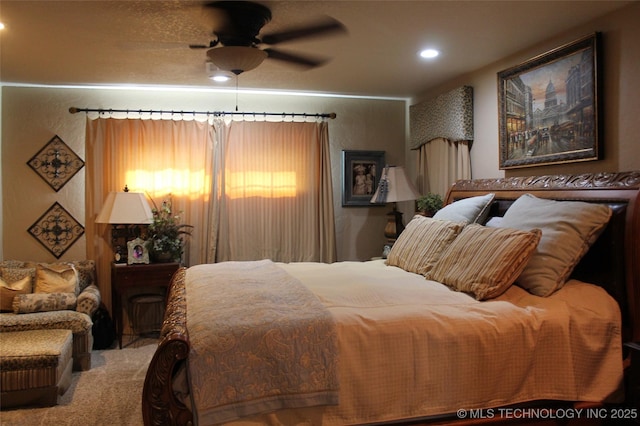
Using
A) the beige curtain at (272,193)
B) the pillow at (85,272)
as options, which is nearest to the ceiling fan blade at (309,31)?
the beige curtain at (272,193)

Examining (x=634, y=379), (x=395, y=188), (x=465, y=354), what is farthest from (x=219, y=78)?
(x=634, y=379)

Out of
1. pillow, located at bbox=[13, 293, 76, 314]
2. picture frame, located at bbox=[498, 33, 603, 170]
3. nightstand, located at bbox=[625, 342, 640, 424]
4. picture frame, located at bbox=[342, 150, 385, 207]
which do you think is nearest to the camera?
nightstand, located at bbox=[625, 342, 640, 424]

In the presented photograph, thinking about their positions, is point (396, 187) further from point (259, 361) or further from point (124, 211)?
point (259, 361)

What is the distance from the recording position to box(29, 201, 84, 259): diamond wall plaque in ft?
15.2

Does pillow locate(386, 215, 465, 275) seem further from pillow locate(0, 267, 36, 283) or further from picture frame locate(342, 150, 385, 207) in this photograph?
A: pillow locate(0, 267, 36, 283)

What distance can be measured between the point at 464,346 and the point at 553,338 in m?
0.43

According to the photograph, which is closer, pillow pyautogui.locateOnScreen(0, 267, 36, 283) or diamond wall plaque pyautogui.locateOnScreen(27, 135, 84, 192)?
pillow pyautogui.locateOnScreen(0, 267, 36, 283)

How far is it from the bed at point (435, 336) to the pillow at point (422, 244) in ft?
0.85

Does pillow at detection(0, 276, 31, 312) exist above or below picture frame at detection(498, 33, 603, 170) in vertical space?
below

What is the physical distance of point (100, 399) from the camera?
3.20 metres

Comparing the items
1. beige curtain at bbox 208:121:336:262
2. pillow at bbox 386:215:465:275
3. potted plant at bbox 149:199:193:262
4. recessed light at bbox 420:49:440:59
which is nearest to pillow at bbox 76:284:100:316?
potted plant at bbox 149:199:193:262

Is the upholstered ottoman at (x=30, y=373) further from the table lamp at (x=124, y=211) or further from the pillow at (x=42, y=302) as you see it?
the table lamp at (x=124, y=211)

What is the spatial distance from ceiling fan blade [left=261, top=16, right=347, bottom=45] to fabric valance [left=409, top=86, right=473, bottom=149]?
149 cm

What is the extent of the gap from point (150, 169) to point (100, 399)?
2323mm
